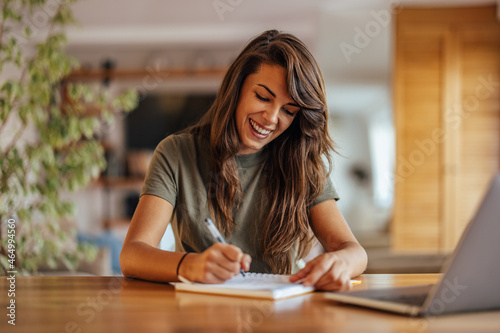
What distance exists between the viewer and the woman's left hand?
1062 mm

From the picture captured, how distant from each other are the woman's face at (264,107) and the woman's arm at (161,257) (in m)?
0.30

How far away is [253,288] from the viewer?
3.32ft

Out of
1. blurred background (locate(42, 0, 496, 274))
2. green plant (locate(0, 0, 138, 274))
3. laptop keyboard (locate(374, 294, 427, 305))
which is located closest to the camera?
laptop keyboard (locate(374, 294, 427, 305))

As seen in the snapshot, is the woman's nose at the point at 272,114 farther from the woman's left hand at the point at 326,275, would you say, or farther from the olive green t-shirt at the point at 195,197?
the woman's left hand at the point at 326,275

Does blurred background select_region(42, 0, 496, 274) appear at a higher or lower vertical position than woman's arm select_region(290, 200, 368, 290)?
higher

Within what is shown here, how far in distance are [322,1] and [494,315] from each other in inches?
192

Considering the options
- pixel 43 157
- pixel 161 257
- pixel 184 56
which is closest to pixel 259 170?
pixel 161 257

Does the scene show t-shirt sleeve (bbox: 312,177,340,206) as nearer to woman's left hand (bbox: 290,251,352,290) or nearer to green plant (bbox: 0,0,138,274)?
woman's left hand (bbox: 290,251,352,290)

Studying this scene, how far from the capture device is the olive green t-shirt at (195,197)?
1.49 meters

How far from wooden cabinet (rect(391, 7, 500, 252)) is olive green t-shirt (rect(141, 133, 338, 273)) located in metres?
4.08

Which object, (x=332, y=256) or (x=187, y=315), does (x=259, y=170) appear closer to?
(x=332, y=256)

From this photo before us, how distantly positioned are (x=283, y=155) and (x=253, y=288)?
0.65 m

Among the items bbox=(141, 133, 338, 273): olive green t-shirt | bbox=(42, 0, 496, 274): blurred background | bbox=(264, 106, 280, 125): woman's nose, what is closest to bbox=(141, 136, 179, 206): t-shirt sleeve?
bbox=(141, 133, 338, 273): olive green t-shirt

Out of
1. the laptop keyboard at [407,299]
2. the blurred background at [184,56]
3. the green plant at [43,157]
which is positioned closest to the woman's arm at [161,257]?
the laptop keyboard at [407,299]
